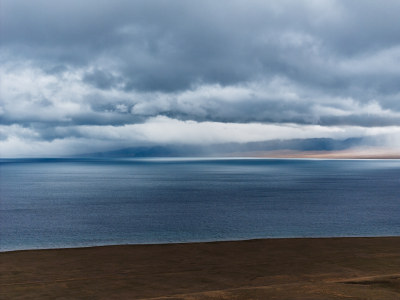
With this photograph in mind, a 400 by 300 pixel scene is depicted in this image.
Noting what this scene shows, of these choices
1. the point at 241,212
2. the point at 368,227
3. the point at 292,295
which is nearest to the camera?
the point at 292,295

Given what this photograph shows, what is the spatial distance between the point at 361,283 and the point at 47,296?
44.9 feet

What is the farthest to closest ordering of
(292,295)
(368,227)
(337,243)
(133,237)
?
1. (368,227)
2. (133,237)
3. (337,243)
4. (292,295)

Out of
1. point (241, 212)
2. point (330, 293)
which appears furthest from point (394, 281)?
point (241, 212)

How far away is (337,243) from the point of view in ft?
99.2

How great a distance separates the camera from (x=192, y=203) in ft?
244

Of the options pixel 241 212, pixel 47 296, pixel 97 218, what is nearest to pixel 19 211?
pixel 97 218

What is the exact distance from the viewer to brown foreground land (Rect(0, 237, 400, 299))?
674 inches

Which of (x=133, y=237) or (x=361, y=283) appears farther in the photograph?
(x=133, y=237)

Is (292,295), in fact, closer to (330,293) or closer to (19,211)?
(330,293)

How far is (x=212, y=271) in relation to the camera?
21.8 metres

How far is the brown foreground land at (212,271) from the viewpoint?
56.2 ft

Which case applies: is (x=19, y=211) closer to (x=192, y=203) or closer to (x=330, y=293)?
(x=192, y=203)

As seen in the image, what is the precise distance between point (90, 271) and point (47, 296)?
16.0 ft

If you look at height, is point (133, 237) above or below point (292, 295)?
below
